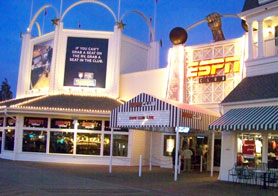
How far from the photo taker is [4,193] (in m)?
10.4

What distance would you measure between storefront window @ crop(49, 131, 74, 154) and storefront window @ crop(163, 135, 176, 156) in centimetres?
590

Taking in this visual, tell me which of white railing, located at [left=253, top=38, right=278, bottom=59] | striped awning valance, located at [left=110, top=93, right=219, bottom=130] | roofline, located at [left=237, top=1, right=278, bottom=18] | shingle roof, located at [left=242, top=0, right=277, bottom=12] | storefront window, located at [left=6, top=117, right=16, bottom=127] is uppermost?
shingle roof, located at [left=242, top=0, right=277, bottom=12]

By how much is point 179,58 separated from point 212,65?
2135 mm

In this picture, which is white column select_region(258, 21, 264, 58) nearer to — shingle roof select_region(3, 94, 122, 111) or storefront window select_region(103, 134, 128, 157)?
shingle roof select_region(3, 94, 122, 111)

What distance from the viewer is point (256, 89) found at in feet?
50.0

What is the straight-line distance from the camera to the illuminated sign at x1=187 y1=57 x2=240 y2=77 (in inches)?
747

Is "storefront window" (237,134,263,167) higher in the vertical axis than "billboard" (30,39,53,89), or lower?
lower

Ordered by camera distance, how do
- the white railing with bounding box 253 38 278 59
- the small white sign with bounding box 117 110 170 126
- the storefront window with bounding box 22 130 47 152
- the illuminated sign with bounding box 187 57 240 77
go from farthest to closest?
the storefront window with bounding box 22 130 47 152, the illuminated sign with bounding box 187 57 240 77, the white railing with bounding box 253 38 278 59, the small white sign with bounding box 117 110 170 126

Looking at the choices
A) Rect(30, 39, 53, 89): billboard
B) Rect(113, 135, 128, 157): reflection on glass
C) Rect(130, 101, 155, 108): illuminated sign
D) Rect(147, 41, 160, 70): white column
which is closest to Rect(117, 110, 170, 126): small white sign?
Rect(130, 101, 155, 108): illuminated sign

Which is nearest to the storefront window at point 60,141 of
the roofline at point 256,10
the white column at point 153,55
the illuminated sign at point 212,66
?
the illuminated sign at point 212,66

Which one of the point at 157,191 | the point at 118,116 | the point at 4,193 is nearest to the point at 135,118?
the point at 118,116

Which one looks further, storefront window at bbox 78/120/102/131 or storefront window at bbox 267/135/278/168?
storefront window at bbox 78/120/102/131

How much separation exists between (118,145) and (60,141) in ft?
12.0

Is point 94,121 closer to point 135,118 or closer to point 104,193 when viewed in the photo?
point 135,118
